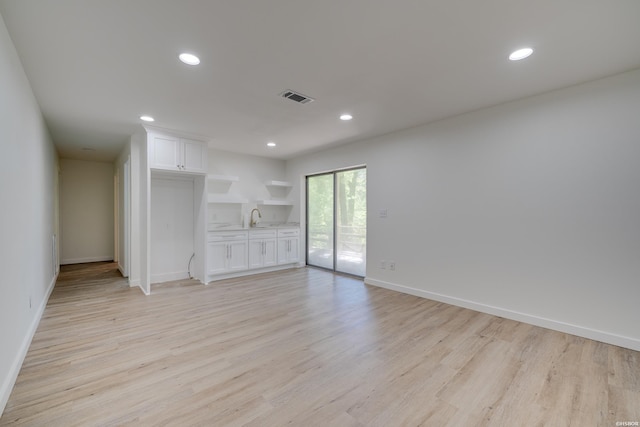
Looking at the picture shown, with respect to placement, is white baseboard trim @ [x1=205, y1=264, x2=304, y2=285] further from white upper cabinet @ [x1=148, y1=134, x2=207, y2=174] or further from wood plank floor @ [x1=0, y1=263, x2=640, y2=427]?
white upper cabinet @ [x1=148, y1=134, x2=207, y2=174]

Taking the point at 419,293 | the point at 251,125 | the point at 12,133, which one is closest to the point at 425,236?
the point at 419,293

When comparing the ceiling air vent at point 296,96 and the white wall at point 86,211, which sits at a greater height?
the ceiling air vent at point 296,96

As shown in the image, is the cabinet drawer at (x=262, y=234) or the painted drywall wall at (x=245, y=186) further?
the painted drywall wall at (x=245, y=186)

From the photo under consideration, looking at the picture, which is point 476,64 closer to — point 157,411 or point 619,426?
point 619,426

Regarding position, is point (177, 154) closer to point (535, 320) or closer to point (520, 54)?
point (520, 54)

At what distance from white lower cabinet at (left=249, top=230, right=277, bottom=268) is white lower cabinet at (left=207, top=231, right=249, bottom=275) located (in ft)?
0.38

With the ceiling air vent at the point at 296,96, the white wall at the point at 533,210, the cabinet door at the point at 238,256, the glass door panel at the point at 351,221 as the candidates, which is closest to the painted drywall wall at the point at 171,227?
the cabinet door at the point at 238,256

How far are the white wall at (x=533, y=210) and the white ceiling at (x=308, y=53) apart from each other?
35cm

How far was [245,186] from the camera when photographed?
6098 mm

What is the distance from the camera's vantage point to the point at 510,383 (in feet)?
6.81

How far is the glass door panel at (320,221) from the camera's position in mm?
5977

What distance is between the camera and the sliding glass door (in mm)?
5312

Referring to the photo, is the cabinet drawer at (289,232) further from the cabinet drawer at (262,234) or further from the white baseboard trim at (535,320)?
the white baseboard trim at (535,320)

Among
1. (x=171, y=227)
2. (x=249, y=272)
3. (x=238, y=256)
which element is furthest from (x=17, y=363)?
(x=249, y=272)
